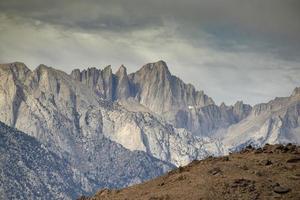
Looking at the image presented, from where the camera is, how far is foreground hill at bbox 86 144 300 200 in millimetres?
77250

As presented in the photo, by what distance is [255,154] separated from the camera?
303 feet

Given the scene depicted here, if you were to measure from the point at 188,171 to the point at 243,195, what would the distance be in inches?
492

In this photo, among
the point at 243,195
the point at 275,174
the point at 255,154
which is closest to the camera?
the point at 243,195

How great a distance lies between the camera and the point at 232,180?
7944 cm

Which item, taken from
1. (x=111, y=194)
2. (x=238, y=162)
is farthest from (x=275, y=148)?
(x=111, y=194)

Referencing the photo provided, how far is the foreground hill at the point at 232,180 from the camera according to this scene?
77250mm

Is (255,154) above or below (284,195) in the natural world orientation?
above

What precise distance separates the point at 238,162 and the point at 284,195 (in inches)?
442

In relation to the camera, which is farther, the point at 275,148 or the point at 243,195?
the point at 275,148

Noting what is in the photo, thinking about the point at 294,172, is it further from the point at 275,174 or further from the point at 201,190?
the point at 201,190

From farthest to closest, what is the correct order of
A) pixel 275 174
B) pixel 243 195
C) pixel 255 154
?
pixel 255 154
pixel 275 174
pixel 243 195

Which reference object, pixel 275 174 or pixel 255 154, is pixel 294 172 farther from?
pixel 255 154

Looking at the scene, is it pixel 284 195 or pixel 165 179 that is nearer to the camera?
pixel 284 195

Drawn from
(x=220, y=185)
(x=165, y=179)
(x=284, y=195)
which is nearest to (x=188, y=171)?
(x=165, y=179)
